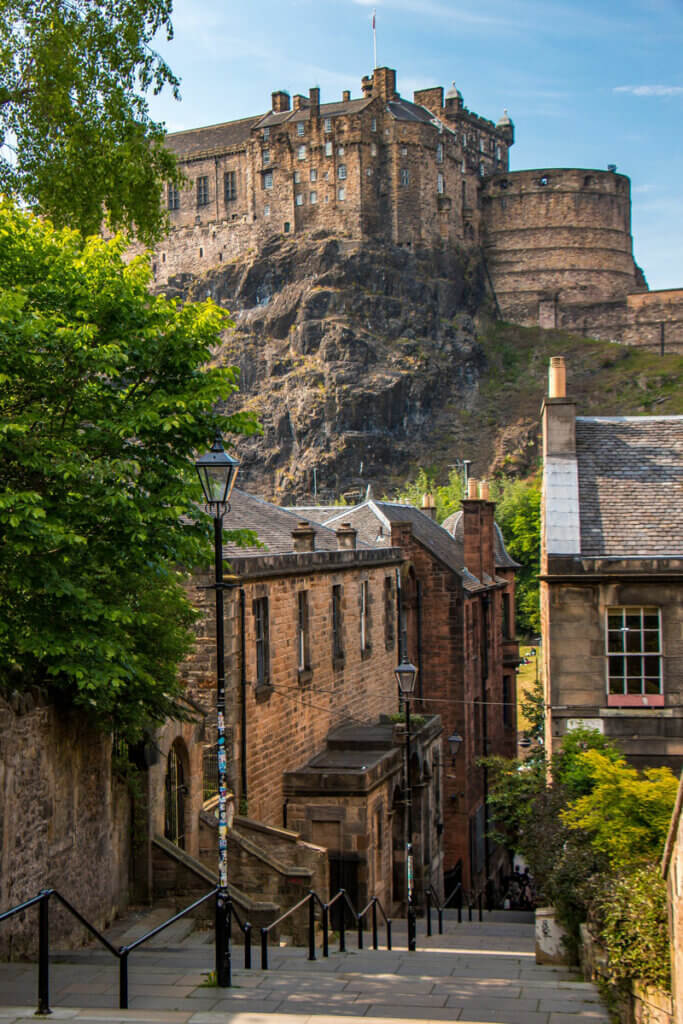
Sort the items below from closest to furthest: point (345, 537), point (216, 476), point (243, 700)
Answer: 1. point (216, 476)
2. point (243, 700)
3. point (345, 537)

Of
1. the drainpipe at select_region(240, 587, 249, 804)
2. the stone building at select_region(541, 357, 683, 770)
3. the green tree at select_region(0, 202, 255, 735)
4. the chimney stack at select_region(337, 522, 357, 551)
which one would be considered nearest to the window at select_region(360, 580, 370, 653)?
the chimney stack at select_region(337, 522, 357, 551)

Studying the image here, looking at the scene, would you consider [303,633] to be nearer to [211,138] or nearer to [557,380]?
[557,380]

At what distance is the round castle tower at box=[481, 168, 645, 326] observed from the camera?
115188 millimetres

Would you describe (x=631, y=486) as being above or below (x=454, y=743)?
above

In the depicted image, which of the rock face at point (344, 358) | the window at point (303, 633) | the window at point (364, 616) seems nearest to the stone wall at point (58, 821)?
the window at point (303, 633)

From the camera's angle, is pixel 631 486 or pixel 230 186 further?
pixel 230 186

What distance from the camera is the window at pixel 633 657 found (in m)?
18.7

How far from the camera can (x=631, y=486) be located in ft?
66.9

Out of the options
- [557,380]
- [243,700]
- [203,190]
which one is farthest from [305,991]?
[203,190]

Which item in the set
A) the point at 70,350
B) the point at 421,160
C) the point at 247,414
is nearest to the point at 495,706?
the point at 247,414

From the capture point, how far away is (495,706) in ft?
132

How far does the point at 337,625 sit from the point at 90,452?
14360 millimetres

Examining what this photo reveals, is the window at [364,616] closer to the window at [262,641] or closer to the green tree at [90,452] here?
the window at [262,641]

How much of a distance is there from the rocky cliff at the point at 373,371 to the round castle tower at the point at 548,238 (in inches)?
241
